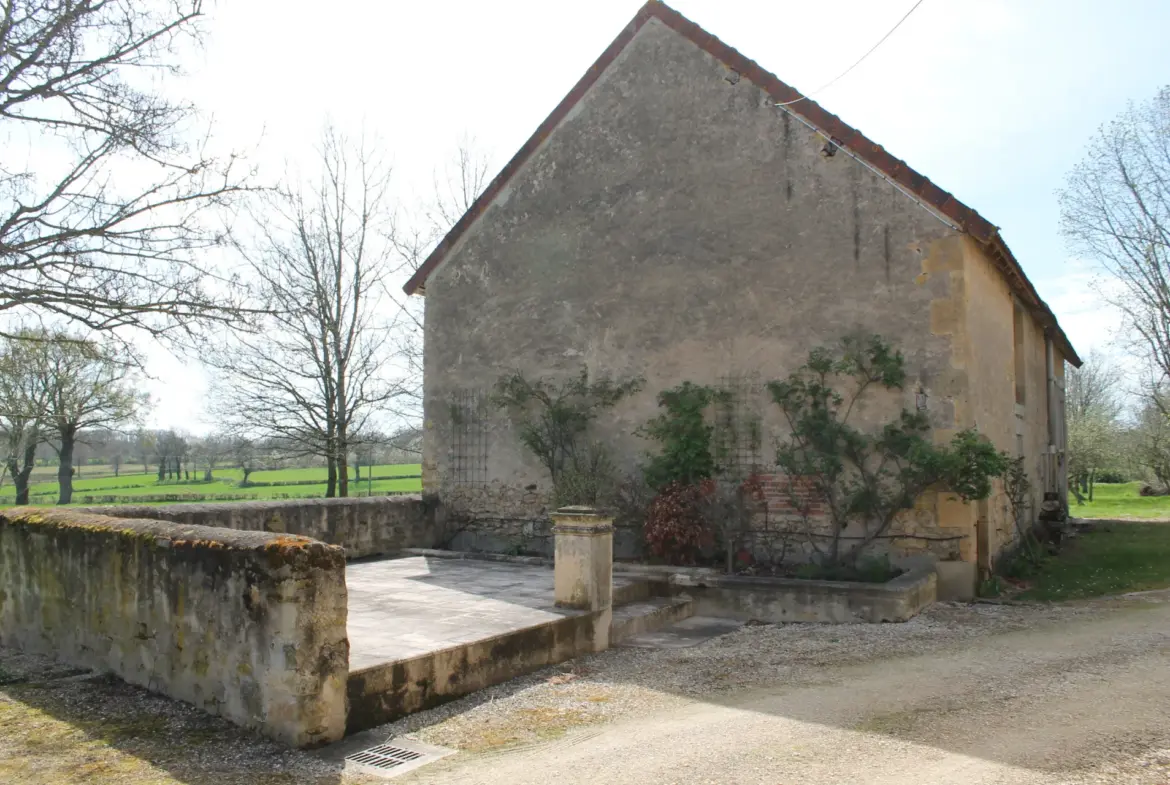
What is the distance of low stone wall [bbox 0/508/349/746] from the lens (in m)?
4.94

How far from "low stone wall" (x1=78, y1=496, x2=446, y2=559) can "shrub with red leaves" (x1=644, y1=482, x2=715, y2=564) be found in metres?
4.05

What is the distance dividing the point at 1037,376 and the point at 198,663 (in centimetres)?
1565

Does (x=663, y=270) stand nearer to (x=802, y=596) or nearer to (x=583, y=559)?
(x=802, y=596)

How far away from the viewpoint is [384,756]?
15.8 feet

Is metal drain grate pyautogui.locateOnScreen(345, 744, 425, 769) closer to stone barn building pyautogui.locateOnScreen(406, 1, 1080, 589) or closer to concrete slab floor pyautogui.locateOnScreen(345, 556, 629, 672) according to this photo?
concrete slab floor pyautogui.locateOnScreen(345, 556, 629, 672)

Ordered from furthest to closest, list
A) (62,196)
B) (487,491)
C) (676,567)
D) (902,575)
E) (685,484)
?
(487,491)
(685,484)
(676,567)
(902,575)
(62,196)

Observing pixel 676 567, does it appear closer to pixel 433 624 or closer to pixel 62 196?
pixel 433 624

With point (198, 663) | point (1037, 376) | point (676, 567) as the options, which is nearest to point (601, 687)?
point (198, 663)

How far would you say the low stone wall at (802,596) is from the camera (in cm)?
848

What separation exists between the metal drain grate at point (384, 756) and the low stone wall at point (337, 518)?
5.02 meters

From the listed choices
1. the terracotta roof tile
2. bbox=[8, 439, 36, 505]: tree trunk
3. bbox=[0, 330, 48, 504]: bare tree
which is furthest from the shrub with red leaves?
bbox=[8, 439, 36, 505]: tree trunk

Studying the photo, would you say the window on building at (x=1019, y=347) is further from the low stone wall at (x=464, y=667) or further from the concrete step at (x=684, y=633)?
the low stone wall at (x=464, y=667)

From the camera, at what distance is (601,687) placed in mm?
6254

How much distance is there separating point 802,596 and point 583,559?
9.51 ft
